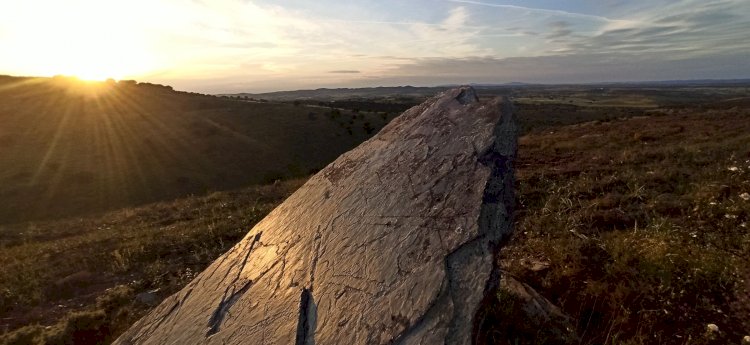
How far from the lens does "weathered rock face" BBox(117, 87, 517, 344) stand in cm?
363

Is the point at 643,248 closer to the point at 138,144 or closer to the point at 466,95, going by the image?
the point at 466,95

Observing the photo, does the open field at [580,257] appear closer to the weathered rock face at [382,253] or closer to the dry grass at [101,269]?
the dry grass at [101,269]

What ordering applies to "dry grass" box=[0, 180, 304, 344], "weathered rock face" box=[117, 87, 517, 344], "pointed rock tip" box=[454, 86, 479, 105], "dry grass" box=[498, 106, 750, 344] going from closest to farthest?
"weathered rock face" box=[117, 87, 517, 344], "dry grass" box=[498, 106, 750, 344], "pointed rock tip" box=[454, 86, 479, 105], "dry grass" box=[0, 180, 304, 344]

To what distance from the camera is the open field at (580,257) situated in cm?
507

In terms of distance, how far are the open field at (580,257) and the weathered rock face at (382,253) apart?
1.39 m

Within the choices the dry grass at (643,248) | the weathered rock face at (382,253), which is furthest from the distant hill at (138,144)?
the weathered rock face at (382,253)

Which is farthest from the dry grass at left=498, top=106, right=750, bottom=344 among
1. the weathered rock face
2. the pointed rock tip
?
the pointed rock tip

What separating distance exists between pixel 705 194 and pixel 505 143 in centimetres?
653

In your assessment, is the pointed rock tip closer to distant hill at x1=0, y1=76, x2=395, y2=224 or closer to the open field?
the open field

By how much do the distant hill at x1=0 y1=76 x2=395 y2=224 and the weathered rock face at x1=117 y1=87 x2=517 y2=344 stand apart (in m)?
27.4

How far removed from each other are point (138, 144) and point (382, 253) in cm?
4298

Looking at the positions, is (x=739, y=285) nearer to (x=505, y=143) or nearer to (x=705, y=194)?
(x=505, y=143)

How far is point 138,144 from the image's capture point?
40.9m

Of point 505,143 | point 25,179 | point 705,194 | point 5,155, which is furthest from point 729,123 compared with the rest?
point 5,155
